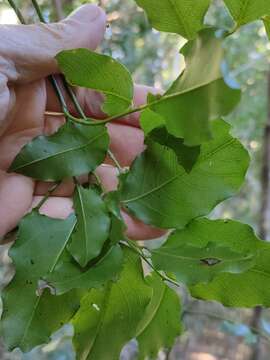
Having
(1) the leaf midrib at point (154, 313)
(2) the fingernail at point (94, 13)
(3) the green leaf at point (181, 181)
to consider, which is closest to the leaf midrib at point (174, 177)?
(3) the green leaf at point (181, 181)

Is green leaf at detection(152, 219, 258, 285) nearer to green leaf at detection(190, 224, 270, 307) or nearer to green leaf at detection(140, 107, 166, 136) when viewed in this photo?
green leaf at detection(190, 224, 270, 307)

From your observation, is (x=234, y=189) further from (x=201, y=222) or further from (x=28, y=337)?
(x=28, y=337)

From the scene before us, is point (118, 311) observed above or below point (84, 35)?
below

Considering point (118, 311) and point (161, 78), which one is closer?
point (118, 311)

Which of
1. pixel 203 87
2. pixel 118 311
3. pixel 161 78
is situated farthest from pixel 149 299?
pixel 161 78

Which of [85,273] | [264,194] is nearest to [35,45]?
[85,273]

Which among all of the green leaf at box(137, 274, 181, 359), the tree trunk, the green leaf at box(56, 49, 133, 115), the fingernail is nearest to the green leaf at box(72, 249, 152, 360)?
the green leaf at box(137, 274, 181, 359)
